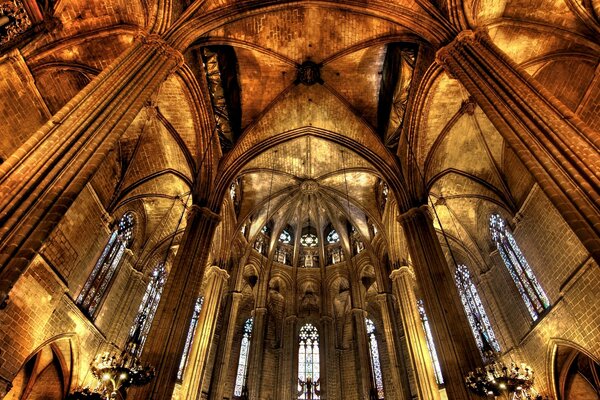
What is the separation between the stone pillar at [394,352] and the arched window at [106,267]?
11.8 metres

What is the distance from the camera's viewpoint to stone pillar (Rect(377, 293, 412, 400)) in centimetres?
1399

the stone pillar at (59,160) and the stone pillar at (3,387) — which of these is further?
the stone pillar at (3,387)

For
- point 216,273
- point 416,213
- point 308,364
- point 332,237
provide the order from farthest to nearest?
point 332,237 → point 308,364 → point 216,273 → point 416,213

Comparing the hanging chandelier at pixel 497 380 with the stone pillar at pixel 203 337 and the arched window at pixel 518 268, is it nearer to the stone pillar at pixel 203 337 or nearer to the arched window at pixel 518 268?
the arched window at pixel 518 268

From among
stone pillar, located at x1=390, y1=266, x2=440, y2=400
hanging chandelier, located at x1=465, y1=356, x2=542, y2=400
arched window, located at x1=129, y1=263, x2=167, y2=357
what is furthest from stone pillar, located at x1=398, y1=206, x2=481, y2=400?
arched window, located at x1=129, y1=263, x2=167, y2=357

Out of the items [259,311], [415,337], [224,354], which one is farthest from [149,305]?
[415,337]

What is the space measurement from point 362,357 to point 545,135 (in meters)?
13.0

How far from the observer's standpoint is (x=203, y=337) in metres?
13.3

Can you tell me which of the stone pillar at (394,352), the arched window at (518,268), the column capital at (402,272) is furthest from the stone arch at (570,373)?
the column capital at (402,272)

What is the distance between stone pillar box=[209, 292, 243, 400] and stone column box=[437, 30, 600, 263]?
1356cm

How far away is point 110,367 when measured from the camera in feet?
23.3

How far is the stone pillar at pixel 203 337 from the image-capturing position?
12148 millimetres

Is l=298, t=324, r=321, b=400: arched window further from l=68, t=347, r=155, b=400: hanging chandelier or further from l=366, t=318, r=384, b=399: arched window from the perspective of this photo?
l=68, t=347, r=155, b=400: hanging chandelier

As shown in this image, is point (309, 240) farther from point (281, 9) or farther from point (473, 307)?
point (281, 9)
